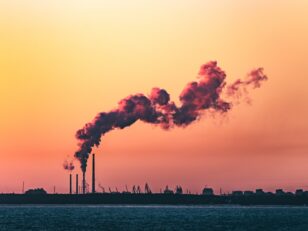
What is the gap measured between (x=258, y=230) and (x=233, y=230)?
7865 mm

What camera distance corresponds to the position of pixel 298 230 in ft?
590

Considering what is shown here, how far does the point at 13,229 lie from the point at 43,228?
23.0 ft

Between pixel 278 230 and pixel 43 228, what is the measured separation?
50364 mm

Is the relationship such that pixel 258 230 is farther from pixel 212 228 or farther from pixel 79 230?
pixel 79 230

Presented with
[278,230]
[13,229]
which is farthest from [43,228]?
[278,230]

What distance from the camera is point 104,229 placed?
177375 millimetres

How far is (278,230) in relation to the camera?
593 feet

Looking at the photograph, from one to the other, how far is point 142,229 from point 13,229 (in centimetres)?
2749

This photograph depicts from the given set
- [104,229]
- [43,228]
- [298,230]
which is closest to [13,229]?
[43,228]

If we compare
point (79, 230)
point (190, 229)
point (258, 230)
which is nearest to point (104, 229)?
point (79, 230)

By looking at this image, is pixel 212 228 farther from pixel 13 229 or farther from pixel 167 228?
pixel 13 229

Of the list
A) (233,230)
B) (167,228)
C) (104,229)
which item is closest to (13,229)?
(104,229)

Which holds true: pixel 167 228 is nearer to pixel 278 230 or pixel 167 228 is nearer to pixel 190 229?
pixel 190 229

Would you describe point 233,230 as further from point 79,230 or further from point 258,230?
point 79,230
